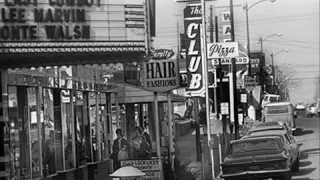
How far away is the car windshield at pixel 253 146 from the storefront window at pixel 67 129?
17.5ft

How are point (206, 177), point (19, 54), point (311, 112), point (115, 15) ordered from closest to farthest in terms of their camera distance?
point (19, 54) < point (115, 15) < point (206, 177) < point (311, 112)

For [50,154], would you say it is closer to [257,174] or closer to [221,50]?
[257,174]

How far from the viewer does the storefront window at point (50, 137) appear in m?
17.2

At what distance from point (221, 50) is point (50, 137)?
8.25 m

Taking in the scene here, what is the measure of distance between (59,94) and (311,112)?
49.6m

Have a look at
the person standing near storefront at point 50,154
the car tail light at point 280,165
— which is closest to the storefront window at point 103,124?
the person standing near storefront at point 50,154

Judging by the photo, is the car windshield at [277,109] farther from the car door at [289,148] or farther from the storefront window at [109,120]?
the car door at [289,148]

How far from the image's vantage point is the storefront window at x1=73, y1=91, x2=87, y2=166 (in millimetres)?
20155

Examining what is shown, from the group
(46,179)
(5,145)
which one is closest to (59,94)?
(46,179)

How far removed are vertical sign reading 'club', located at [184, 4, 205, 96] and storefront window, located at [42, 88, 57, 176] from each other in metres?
5.70

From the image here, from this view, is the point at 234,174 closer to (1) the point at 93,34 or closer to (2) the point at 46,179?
(2) the point at 46,179

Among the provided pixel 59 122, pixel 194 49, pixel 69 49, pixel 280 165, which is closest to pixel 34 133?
pixel 59 122

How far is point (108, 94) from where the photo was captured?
24.0m

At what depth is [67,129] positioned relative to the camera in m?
19.3
